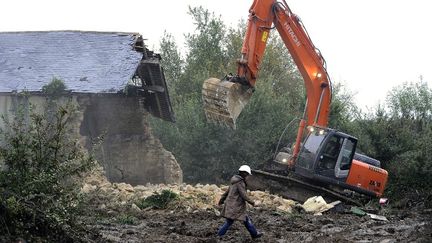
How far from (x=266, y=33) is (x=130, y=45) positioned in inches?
260

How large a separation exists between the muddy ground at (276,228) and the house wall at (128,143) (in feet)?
26.4

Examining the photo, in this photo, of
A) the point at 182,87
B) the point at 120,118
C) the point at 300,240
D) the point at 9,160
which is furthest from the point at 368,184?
the point at 182,87

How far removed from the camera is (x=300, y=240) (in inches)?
478

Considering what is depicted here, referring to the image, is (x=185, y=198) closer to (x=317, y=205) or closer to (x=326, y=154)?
(x=317, y=205)

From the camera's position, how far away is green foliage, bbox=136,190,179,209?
53.6 feet

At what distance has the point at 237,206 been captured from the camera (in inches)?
481

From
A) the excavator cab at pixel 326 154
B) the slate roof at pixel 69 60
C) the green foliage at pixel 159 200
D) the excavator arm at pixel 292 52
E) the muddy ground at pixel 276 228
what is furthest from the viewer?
the slate roof at pixel 69 60

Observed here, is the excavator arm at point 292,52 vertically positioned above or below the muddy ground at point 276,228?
above

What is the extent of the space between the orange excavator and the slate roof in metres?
4.88

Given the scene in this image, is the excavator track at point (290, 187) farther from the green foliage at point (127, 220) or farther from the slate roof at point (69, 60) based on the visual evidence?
the slate roof at point (69, 60)

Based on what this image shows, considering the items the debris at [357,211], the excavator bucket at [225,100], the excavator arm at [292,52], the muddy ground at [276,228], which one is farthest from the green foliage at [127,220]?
the debris at [357,211]

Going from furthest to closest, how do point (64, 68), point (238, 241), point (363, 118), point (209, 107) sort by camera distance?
point (363, 118), point (64, 68), point (209, 107), point (238, 241)

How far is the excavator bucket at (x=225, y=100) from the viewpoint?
17266 millimetres

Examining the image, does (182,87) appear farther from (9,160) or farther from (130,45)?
(9,160)
